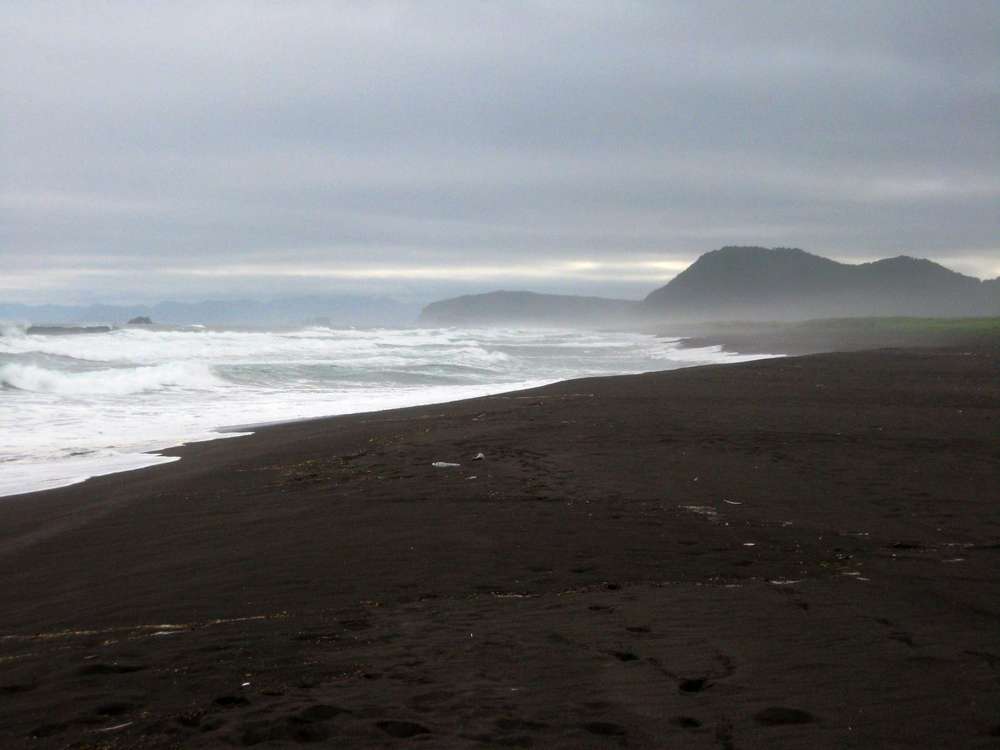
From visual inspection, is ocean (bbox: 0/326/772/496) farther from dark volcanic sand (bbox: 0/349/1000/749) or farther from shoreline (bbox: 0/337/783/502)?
dark volcanic sand (bbox: 0/349/1000/749)

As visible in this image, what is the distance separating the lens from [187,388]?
2827cm

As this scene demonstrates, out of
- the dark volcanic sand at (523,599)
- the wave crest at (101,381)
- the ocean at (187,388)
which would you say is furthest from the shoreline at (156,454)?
the wave crest at (101,381)

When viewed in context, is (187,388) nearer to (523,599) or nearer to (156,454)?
(156,454)

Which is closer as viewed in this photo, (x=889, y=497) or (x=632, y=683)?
(x=632, y=683)

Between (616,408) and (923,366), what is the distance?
1402 centimetres

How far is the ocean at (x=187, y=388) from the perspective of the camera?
1557 cm

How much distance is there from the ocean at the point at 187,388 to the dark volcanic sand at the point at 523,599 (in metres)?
3.82

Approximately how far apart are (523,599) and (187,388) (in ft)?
80.2

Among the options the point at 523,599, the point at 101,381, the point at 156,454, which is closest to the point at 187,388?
the point at 101,381

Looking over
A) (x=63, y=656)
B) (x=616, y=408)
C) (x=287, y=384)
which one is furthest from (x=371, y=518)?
(x=287, y=384)

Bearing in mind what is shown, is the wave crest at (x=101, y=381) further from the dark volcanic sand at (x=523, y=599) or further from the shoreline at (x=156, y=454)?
the dark volcanic sand at (x=523, y=599)

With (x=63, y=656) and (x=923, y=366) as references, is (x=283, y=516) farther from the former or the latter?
(x=923, y=366)

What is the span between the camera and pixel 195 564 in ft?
23.4

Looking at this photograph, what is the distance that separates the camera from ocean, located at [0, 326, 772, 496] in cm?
1557
